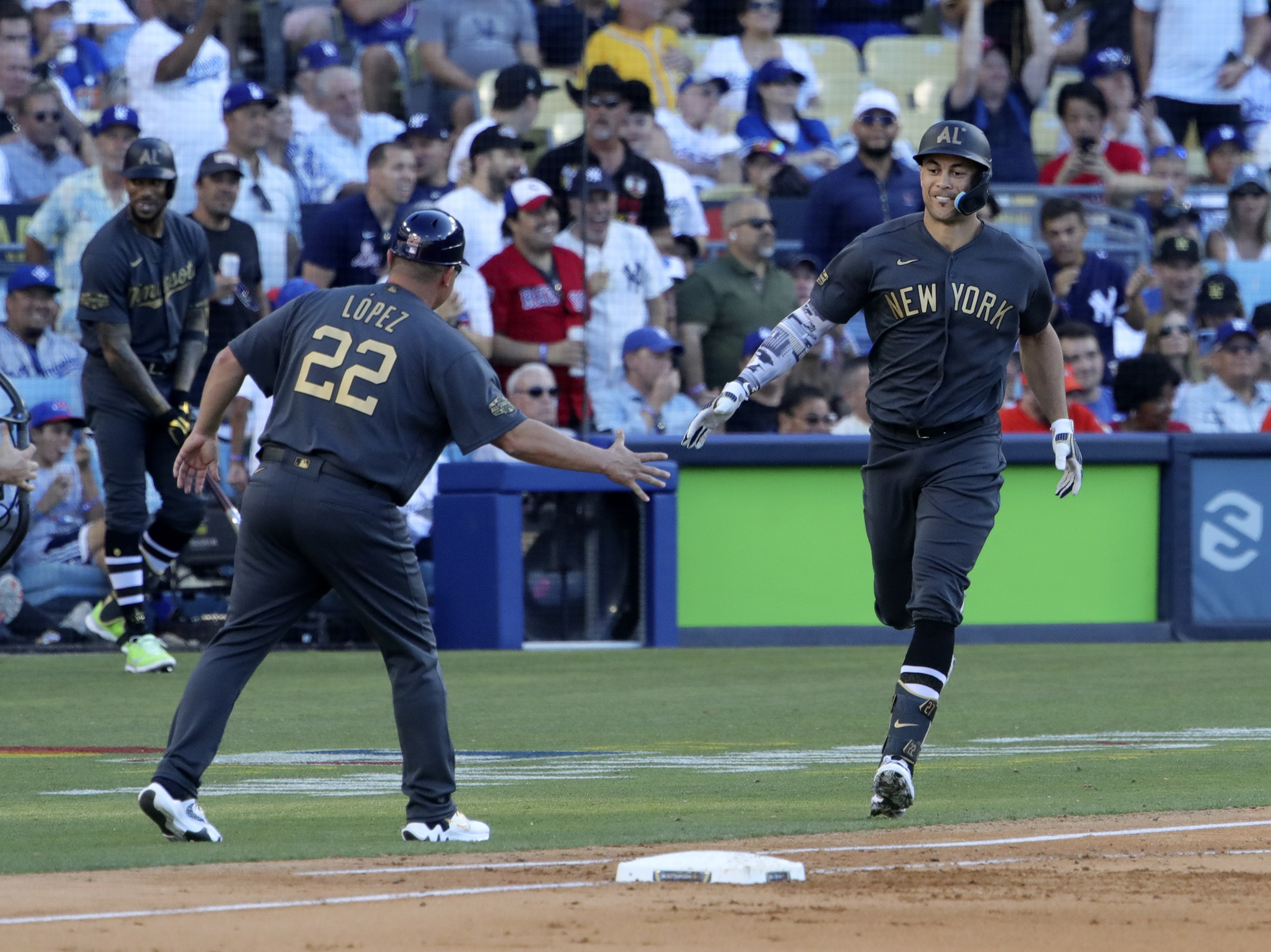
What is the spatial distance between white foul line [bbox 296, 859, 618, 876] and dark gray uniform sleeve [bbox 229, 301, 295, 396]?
143 centimetres

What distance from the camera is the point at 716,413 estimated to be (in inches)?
258

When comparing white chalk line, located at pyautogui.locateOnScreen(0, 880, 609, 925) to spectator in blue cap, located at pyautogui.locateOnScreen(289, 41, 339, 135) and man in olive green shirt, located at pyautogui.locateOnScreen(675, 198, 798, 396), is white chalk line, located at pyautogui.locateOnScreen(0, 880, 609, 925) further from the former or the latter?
spectator in blue cap, located at pyautogui.locateOnScreen(289, 41, 339, 135)

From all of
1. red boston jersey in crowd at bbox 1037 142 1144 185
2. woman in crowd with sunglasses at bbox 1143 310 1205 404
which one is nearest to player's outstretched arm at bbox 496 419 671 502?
woman in crowd with sunglasses at bbox 1143 310 1205 404

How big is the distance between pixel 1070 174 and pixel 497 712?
29.6 ft

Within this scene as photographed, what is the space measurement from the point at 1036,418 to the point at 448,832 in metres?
9.39

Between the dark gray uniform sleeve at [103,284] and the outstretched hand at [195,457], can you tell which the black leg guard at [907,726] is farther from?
the dark gray uniform sleeve at [103,284]

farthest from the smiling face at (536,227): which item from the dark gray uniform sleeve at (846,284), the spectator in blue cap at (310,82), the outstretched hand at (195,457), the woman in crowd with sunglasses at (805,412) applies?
the outstretched hand at (195,457)

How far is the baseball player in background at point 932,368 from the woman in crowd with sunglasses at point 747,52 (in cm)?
1080

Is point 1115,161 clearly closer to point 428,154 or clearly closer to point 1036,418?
point 1036,418

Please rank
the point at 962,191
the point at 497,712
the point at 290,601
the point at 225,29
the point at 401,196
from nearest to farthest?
the point at 290,601, the point at 962,191, the point at 497,712, the point at 401,196, the point at 225,29

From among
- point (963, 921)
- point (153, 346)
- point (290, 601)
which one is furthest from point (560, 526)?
point (963, 921)

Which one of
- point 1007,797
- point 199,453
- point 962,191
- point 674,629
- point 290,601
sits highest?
point 962,191

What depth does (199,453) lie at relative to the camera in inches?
241

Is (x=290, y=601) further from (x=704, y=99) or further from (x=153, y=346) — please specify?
(x=704, y=99)
